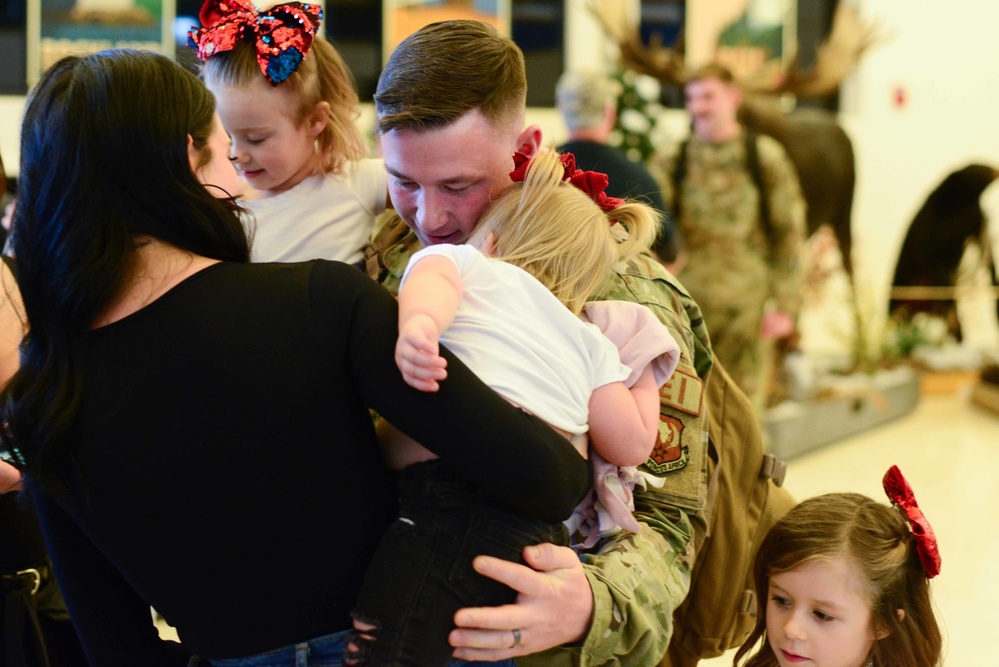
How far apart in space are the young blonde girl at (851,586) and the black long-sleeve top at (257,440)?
986mm

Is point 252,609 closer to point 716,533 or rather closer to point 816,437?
point 716,533

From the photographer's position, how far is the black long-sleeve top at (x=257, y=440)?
1.11 m

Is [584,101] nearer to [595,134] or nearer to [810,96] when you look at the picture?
[595,134]

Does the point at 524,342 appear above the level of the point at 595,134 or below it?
above

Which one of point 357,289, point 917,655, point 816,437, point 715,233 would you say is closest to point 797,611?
point 917,655

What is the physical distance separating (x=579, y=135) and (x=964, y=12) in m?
6.21

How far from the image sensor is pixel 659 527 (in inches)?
60.3

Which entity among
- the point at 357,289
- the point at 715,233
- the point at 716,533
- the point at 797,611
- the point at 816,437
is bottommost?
the point at 816,437

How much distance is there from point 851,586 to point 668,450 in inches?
26.6

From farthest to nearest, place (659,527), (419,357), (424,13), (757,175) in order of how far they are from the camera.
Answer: (424,13), (757,175), (659,527), (419,357)

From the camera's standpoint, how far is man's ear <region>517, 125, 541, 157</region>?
66.4 inches

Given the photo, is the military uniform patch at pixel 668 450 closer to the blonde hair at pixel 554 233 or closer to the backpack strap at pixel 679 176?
the blonde hair at pixel 554 233

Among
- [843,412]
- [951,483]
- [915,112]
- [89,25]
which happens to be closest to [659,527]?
[951,483]

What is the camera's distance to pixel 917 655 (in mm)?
2033
